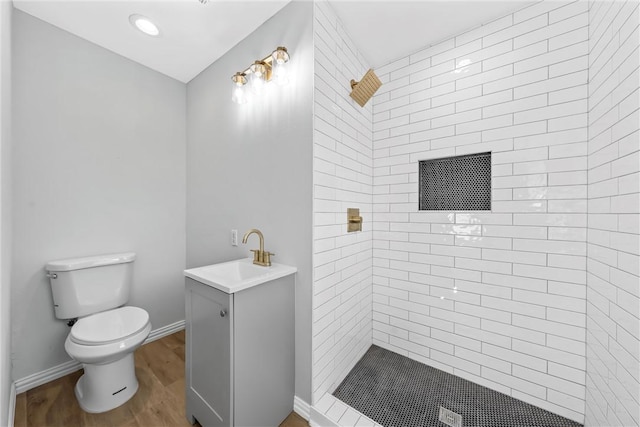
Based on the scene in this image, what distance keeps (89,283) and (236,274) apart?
110 centimetres

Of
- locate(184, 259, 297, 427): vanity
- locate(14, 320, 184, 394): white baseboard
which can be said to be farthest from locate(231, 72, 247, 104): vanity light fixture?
locate(14, 320, 184, 394): white baseboard

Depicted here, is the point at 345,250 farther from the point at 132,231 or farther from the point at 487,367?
the point at 132,231

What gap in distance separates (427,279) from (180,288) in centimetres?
229

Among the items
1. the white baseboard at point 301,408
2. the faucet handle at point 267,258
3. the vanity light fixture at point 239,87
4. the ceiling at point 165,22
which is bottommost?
the white baseboard at point 301,408

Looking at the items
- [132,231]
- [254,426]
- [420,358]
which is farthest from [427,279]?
[132,231]

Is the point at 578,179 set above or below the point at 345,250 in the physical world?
above

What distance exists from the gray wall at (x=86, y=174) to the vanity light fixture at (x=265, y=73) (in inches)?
43.8

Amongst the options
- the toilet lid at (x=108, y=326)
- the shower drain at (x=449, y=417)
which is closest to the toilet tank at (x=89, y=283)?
the toilet lid at (x=108, y=326)

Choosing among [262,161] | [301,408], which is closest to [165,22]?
[262,161]

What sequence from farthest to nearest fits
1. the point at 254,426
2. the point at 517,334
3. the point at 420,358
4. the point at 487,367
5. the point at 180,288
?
the point at 180,288 < the point at 420,358 < the point at 487,367 < the point at 517,334 < the point at 254,426

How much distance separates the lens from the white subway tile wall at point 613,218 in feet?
2.94

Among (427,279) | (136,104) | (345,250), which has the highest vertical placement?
(136,104)

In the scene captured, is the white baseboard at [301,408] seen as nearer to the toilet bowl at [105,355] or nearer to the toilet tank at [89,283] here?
the toilet bowl at [105,355]

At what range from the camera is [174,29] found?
1672 millimetres
